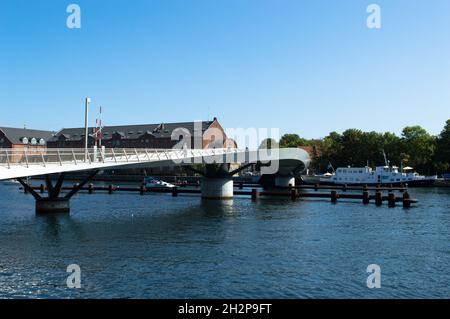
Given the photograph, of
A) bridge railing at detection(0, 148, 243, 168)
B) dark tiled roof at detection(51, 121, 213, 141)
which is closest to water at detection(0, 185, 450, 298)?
bridge railing at detection(0, 148, 243, 168)

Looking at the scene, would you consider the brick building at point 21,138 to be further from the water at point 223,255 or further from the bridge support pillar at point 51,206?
the water at point 223,255

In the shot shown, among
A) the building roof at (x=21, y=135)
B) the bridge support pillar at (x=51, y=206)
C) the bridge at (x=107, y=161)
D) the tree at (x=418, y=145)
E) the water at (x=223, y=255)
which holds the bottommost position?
the water at (x=223, y=255)

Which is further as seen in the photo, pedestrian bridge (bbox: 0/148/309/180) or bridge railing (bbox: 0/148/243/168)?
bridge railing (bbox: 0/148/243/168)

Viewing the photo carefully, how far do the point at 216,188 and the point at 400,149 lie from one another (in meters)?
84.7

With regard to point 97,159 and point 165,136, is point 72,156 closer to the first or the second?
point 97,159

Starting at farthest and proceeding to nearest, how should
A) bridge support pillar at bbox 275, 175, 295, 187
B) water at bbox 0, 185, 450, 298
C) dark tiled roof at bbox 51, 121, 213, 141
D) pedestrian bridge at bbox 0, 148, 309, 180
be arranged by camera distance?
dark tiled roof at bbox 51, 121, 213, 141
bridge support pillar at bbox 275, 175, 295, 187
pedestrian bridge at bbox 0, 148, 309, 180
water at bbox 0, 185, 450, 298

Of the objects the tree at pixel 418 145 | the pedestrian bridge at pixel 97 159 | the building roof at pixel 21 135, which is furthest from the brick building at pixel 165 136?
the pedestrian bridge at pixel 97 159

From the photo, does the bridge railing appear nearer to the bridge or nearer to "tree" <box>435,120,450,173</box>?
the bridge

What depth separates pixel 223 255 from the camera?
29.2 metres

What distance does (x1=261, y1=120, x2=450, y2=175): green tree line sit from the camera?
13975cm

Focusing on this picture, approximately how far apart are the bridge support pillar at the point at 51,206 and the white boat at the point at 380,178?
83141mm

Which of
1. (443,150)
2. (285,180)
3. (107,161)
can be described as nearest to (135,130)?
(285,180)

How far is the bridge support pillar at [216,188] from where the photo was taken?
7650 centimetres
